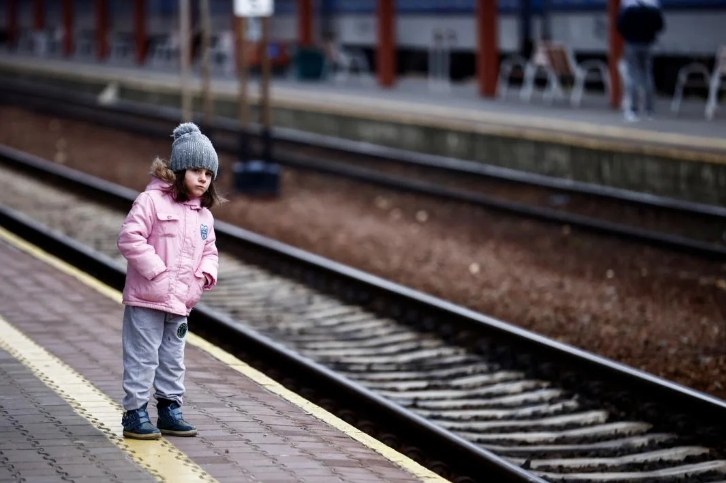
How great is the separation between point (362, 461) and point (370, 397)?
205 cm

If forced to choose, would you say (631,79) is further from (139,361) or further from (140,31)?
(140,31)

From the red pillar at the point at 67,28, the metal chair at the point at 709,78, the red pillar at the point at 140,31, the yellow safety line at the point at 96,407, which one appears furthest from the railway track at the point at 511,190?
the red pillar at the point at 67,28

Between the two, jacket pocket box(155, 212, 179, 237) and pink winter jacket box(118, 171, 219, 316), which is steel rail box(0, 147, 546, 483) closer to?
pink winter jacket box(118, 171, 219, 316)

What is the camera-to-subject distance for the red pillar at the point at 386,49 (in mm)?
26625

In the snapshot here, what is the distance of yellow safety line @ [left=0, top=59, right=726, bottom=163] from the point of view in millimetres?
15281

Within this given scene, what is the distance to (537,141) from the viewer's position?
17.1 meters

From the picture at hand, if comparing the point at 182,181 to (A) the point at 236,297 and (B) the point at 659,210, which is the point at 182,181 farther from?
(B) the point at 659,210

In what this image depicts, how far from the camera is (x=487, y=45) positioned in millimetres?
23328

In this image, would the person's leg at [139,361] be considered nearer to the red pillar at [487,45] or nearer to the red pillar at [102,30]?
the red pillar at [487,45]

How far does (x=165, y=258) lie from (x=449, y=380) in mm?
3807

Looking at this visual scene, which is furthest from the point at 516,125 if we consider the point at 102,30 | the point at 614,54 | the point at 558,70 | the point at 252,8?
the point at 102,30

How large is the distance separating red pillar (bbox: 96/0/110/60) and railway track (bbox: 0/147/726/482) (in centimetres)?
2912

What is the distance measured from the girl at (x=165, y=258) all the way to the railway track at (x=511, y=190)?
7648mm

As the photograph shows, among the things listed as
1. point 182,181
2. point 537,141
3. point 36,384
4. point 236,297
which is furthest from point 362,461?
point 537,141
